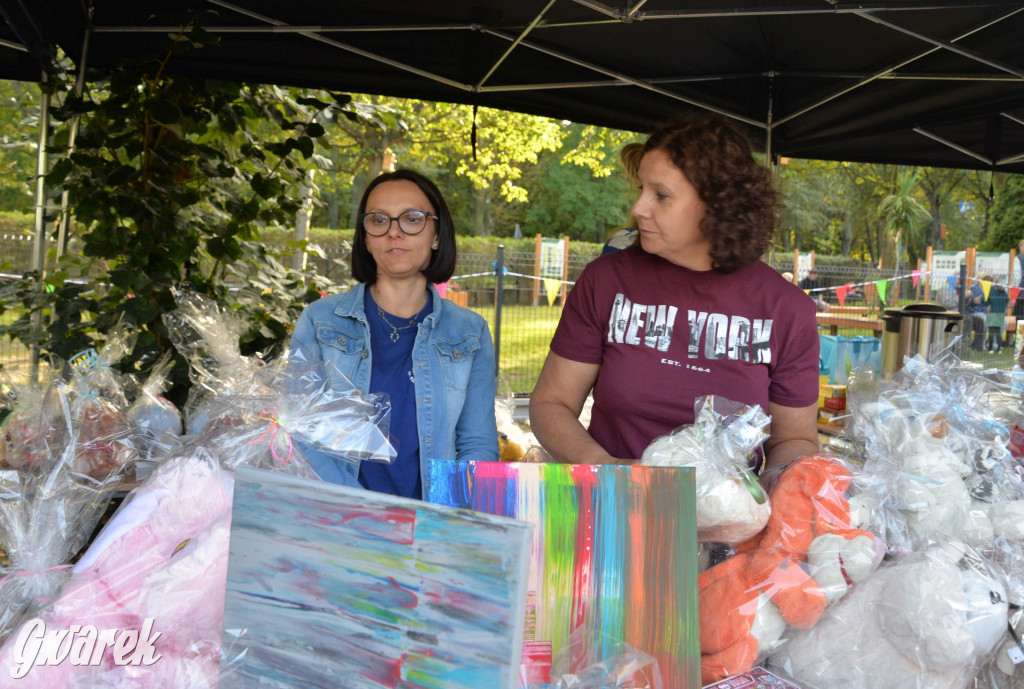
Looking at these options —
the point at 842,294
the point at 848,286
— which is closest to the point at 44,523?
the point at 848,286

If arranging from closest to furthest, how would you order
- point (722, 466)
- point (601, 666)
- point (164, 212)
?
point (601, 666) → point (722, 466) → point (164, 212)

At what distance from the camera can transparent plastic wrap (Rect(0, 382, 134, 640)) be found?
1.09m

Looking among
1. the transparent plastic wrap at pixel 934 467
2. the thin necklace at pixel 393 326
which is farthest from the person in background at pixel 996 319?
the thin necklace at pixel 393 326

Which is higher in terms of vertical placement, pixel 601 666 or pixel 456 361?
pixel 456 361

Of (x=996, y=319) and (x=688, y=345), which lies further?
Result: (x=996, y=319)

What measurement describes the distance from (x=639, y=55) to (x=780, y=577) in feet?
9.89

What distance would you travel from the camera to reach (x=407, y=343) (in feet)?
6.72

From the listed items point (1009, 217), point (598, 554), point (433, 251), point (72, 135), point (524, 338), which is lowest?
point (524, 338)

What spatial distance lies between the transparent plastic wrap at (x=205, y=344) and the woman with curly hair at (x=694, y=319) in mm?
1298

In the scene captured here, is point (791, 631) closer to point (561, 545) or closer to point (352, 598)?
point (561, 545)

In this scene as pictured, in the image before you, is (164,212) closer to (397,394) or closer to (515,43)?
(515,43)

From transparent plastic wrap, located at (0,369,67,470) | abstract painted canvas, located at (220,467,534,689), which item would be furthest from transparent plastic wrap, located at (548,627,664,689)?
transparent plastic wrap, located at (0,369,67,470)

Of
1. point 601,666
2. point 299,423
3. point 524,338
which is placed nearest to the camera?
point 601,666

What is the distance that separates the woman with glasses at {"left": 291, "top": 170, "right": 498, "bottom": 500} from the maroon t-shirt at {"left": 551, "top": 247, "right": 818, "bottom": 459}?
0.41m
